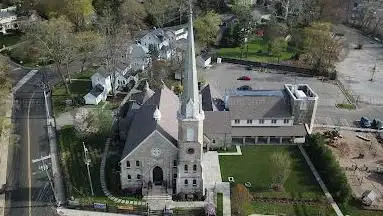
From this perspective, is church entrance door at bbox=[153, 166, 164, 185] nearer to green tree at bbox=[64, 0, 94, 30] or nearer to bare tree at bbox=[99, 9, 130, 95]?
bare tree at bbox=[99, 9, 130, 95]

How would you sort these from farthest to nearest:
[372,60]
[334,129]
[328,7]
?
[328,7], [372,60], [334,129]

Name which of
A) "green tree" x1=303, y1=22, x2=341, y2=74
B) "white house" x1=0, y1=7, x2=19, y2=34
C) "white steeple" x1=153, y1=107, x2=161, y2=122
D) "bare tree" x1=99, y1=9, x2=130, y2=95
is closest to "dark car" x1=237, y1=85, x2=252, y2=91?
"green tree" x1=303, y1=22, x2=341, y2=74

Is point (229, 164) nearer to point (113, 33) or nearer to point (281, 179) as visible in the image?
point (281, 179)

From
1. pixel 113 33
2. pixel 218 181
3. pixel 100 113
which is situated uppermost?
pixel 113 33

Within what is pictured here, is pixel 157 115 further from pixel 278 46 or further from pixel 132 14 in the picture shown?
pixel 132 14

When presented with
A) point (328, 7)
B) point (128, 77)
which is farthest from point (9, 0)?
point (328, 7)
